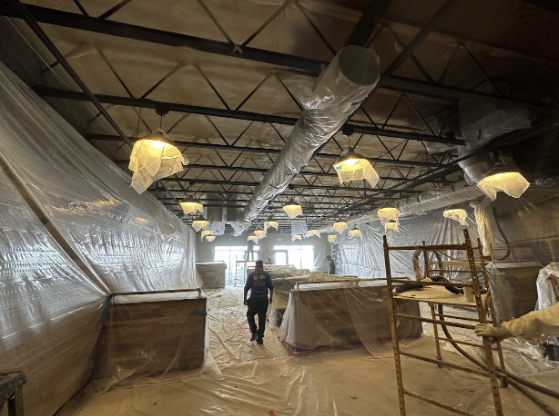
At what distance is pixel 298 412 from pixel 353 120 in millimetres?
3808

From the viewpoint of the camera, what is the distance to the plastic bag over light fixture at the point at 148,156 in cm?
224

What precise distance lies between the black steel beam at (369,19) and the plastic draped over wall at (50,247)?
2547mm

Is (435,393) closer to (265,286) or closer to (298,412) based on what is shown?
(298,412)

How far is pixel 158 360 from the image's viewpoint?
279 centimetres

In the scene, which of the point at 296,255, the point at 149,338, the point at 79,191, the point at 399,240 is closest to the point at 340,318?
the point at 149,338

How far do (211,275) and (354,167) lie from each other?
9.25 m

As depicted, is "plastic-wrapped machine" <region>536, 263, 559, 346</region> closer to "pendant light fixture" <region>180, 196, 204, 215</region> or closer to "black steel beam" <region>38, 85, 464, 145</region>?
"black steel beam" <region>38, 85, 464, 145</region>

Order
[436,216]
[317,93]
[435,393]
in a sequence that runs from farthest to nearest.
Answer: [436,216], [435,393], [317,93]

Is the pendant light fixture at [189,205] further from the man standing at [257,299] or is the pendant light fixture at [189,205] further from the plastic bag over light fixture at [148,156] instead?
the plastic bag over light fixture at [148,156]

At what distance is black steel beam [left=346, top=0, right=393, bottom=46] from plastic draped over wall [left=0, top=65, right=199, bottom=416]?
2547 millimetres

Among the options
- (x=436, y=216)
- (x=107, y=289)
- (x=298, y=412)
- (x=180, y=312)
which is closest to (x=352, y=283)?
(x=298, y=412)

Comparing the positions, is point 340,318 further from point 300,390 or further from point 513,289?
point 513,289

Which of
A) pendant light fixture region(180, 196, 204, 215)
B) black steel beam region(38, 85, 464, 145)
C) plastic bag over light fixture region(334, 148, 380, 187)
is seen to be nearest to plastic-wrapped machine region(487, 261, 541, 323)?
plastic bag over light fixture region(334, 148, 380, 187)

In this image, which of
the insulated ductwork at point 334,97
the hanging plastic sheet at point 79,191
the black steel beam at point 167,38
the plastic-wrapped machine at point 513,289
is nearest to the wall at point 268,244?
the hanging plastic sheet at point 79,191
